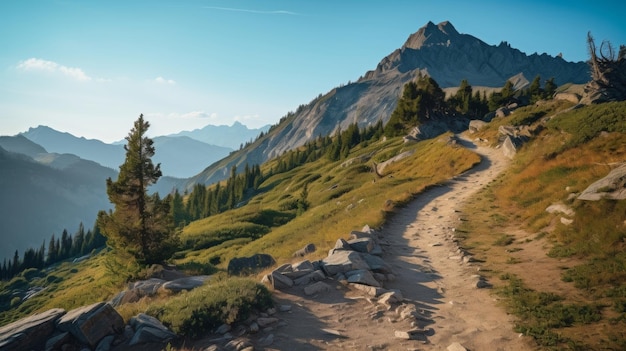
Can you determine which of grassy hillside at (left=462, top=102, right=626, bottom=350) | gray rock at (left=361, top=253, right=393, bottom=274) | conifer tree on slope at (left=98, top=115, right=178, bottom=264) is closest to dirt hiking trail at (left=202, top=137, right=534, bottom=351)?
gray rock at (left=361, top=253, right=393, bottom=274)

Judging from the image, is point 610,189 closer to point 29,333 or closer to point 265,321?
point 265,321

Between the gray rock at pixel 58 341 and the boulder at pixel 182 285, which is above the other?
the gray rock at pixel 58 341

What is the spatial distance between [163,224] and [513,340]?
86.5 feet

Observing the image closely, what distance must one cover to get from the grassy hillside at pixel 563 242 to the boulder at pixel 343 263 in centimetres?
553

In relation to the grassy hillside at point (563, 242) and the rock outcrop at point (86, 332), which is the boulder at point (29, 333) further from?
the grassy hillside at point (563, 242)

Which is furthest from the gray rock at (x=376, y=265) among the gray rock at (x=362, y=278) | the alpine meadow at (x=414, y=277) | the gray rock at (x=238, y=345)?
the gray rock at (x=238, y=345)

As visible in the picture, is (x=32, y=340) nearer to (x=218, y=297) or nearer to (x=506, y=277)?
(x=218, y=297)

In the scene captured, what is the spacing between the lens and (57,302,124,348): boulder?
9.78 m

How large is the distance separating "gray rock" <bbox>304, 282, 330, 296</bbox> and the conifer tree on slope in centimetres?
1911

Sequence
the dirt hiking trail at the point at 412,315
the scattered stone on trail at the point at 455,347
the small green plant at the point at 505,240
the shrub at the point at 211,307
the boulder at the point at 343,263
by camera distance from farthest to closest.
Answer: the small green plant at the point at 505,240 < the boulder at the point at 343,263 < the shrub at the point at 211,307 < the dirt hiking trail at the point at 412,315 < the scattered stone on trail at the point at 455,347

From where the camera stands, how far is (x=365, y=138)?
142 meters

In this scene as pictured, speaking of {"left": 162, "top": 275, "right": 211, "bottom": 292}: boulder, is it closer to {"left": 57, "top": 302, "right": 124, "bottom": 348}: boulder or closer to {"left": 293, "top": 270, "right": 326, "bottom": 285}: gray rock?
{"left": 57, "top": 302, "right": 124, "bottom": 348}: boulder

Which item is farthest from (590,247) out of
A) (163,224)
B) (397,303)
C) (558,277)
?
(163,224)

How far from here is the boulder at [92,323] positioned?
9.78m
